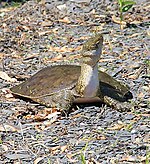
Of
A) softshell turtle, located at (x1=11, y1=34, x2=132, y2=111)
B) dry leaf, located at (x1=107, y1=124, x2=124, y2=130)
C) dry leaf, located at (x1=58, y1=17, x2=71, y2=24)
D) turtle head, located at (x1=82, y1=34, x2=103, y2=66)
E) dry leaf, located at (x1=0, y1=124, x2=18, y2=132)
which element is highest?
turtle head, located at (x1=82, y1=34, x2=103, y2=66)

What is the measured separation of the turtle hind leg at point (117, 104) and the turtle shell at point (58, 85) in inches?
3.2

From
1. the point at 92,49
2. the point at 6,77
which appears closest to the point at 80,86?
the point at 92,49

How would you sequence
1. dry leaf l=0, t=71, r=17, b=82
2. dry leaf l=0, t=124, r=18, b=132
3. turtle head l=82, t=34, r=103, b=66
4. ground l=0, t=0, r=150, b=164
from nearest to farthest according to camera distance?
ground l=0, t=0, r=150, b=164, dry leaf l=0, t=124, r=18, b=132, turtle head l=82, t=34, r=103, b=66, dry leaf l=0, t=71, r=17, b=82

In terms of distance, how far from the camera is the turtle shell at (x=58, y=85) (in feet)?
18.3

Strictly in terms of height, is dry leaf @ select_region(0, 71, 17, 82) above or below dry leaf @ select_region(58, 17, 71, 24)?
below

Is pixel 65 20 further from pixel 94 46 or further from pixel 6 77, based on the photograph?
pixel 94 46

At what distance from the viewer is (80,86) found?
5441 mm

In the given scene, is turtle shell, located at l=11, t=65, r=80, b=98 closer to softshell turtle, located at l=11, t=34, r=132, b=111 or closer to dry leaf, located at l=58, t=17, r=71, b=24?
softshell turtle, located at l=11, t=34, r=132, b=111

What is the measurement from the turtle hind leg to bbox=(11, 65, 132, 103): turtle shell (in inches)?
3.2

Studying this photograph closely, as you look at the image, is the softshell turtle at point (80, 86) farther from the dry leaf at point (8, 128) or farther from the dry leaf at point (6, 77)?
the dry leaf at point (6, 77)

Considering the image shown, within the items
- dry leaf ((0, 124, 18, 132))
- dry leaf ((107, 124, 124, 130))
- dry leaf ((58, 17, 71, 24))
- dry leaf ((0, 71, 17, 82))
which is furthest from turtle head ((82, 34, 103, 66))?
dry leaf ((58, 17, 71, 24))

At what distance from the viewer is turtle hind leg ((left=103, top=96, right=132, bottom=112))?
538 centimetres

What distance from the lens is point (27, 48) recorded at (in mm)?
7637

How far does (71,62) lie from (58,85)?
1.36 metres
